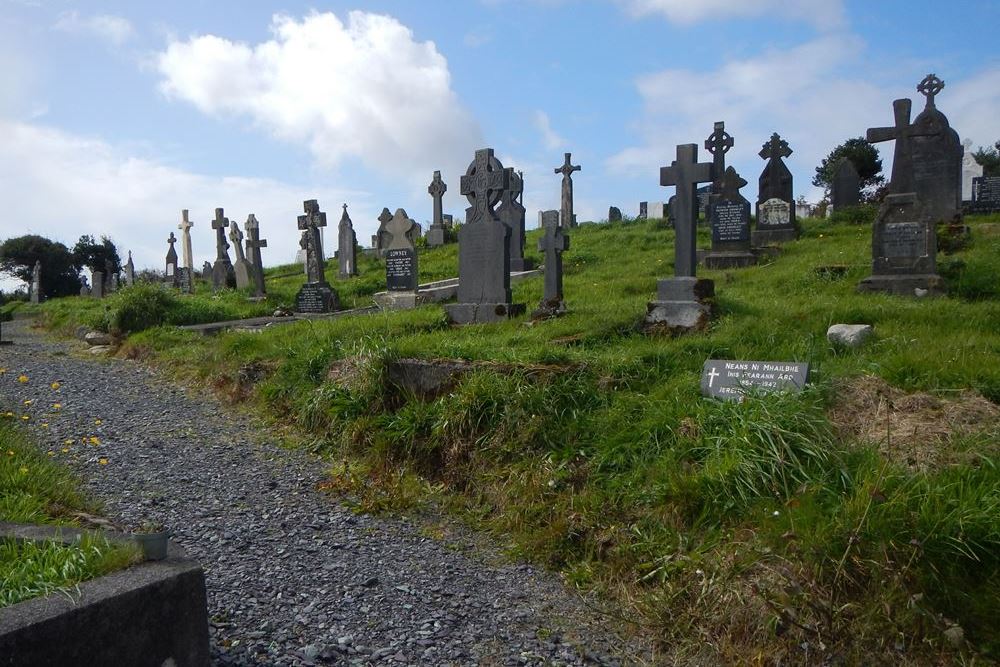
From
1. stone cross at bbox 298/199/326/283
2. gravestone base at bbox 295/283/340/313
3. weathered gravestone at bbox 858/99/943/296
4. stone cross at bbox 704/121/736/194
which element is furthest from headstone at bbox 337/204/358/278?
weathered gravestone at bbox 858/99/943/296

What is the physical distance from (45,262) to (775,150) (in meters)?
43.5

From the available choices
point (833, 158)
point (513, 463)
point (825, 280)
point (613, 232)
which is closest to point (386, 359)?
point (513, 463)

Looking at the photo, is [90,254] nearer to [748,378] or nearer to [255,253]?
[255,253]

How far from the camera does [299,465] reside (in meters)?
6.18

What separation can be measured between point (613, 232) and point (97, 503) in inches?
728

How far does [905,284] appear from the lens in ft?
32.7

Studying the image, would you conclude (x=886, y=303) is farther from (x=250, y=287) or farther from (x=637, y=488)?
(x=250, y=287)

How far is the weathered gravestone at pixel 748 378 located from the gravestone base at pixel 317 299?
10626 millimetres

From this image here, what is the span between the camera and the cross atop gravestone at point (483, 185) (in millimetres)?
10047

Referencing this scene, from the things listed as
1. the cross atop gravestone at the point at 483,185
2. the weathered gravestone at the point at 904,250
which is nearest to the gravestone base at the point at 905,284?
the weathered gravestone at the point at 904,250

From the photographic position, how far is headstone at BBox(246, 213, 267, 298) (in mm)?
17844

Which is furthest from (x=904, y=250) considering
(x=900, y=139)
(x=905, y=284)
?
(x=900, y=139)


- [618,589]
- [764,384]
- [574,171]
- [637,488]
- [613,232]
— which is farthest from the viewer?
[574,171]

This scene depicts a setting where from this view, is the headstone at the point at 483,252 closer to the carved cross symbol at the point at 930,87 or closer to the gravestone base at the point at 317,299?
the gravestone base at the point at 317,299
